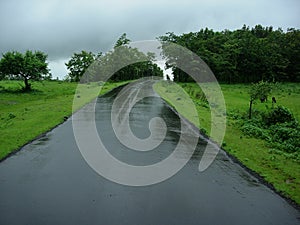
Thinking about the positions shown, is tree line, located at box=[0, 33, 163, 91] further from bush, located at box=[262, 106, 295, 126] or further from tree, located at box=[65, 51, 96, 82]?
bush, located at box=[262, 106, 295, 126]

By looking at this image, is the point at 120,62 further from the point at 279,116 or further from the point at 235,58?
the point at 279,116

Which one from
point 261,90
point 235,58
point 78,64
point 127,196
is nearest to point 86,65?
point 78,64

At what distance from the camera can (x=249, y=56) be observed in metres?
72.4

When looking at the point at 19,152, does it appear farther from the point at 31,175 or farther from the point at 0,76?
the point at 0,76

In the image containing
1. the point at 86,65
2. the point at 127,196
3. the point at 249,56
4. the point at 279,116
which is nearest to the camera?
the point at 127,196

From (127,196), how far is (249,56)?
70.2m

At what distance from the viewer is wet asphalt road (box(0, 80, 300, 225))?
7727 millimetres

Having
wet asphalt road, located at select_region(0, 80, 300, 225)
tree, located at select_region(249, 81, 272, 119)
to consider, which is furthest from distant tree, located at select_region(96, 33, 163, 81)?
wet asphalt road, located at select_region(0, 80, 300, 225)

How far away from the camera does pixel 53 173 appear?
1068 centimetres

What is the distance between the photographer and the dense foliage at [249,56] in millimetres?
69750

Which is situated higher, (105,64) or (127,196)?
(105,64)

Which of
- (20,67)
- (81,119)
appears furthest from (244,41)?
(81,119)

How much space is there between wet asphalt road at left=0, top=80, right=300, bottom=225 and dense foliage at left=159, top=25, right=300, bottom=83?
6010cm

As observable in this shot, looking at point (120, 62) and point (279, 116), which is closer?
point (279, 116)
